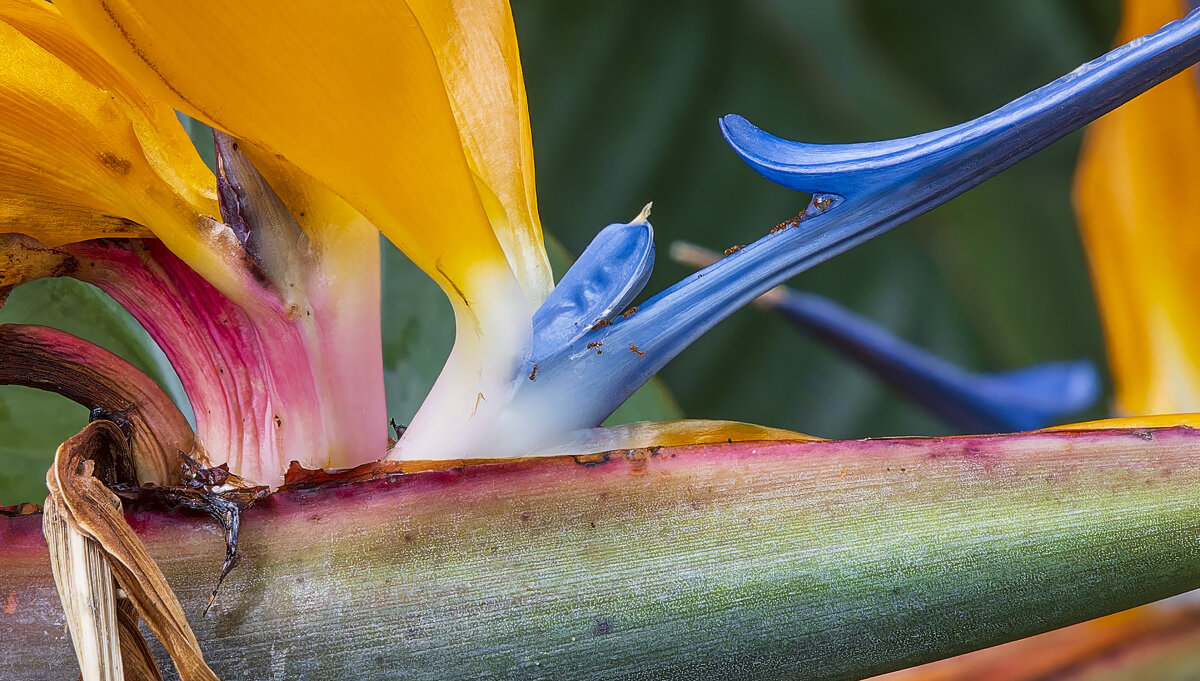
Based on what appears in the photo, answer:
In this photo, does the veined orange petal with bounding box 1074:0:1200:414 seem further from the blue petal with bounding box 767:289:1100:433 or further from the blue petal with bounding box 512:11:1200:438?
the blue petal with bounding box 512:11:1200:438

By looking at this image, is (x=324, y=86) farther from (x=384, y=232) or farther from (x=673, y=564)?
(x=673, y=564)

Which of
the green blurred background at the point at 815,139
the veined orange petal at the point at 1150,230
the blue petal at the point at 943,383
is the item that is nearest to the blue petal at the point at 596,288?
the blue petal at the point at 943,383

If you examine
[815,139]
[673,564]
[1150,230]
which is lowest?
[673,564]

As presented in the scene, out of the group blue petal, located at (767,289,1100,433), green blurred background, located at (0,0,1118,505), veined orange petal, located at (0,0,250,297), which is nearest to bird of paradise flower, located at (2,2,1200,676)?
veined orange petal, located at (0,0,250,297)

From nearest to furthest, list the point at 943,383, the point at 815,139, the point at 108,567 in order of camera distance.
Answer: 1. the point at 108,567
2. the point at 943,383
3. the point at 815,139

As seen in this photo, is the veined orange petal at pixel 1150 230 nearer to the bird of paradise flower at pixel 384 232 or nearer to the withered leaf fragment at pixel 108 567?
the bird of paradise flower at pixel 384 232

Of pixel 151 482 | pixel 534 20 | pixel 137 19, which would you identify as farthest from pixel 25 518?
pixel 534 20

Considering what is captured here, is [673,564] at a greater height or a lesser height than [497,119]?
lesser

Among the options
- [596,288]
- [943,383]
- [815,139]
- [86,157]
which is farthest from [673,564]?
[815,139]
